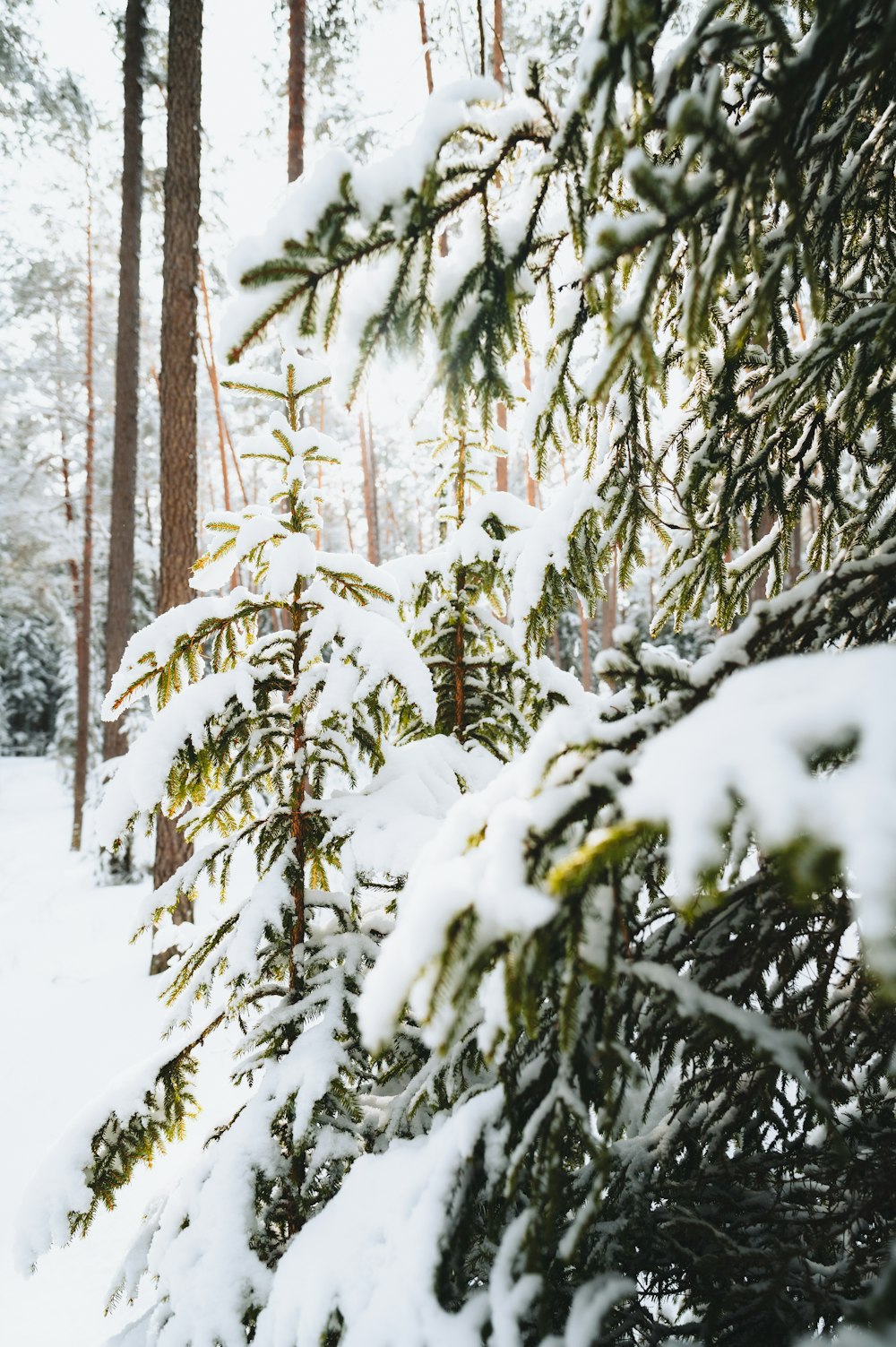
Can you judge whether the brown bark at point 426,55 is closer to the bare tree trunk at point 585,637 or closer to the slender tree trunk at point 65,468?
the bare tree trunk at point 585,637

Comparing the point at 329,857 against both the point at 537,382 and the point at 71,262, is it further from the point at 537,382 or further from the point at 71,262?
the point at 71,262

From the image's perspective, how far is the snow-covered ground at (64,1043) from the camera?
370 centimetres

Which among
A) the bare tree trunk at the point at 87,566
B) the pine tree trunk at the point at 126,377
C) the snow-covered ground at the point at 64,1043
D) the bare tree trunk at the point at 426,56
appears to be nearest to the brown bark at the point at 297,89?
the bare tree trunk at the point at 426,56

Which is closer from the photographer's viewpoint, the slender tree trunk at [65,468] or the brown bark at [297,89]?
the brown bark at [297,89]

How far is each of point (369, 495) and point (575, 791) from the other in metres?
20.8

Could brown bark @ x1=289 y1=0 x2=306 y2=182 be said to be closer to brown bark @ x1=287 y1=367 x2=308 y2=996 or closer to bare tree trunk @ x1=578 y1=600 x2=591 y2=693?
bare tree trunk @ x1=578 y1=600 x2=591 y2=693

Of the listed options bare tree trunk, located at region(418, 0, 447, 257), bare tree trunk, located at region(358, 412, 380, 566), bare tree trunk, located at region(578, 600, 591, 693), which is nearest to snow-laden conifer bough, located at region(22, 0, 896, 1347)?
bare tree trunk, located at region(578, 600, 591, 693)

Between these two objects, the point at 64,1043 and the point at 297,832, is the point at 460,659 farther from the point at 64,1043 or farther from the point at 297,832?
the point at 64,1043

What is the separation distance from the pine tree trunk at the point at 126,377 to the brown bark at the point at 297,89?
2.48m

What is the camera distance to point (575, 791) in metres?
0.91

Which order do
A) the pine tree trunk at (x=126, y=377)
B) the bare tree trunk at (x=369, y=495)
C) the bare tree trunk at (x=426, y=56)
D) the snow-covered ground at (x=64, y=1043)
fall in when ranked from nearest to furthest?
the snow-covered ground at (x=64, y=1043) → the bare tree trunk at (x=426, y=56) → the pine tree trunk at (x=126, y=377) → the bare tree trunk at (x=369, y=495)

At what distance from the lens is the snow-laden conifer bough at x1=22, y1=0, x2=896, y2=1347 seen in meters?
0.85

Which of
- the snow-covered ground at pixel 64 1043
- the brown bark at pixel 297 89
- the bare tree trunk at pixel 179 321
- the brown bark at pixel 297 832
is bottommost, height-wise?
the snow-covered ground at pixel 64 1043

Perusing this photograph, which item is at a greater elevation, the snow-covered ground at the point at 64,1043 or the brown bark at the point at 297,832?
the brown bark at the point at 297,832
